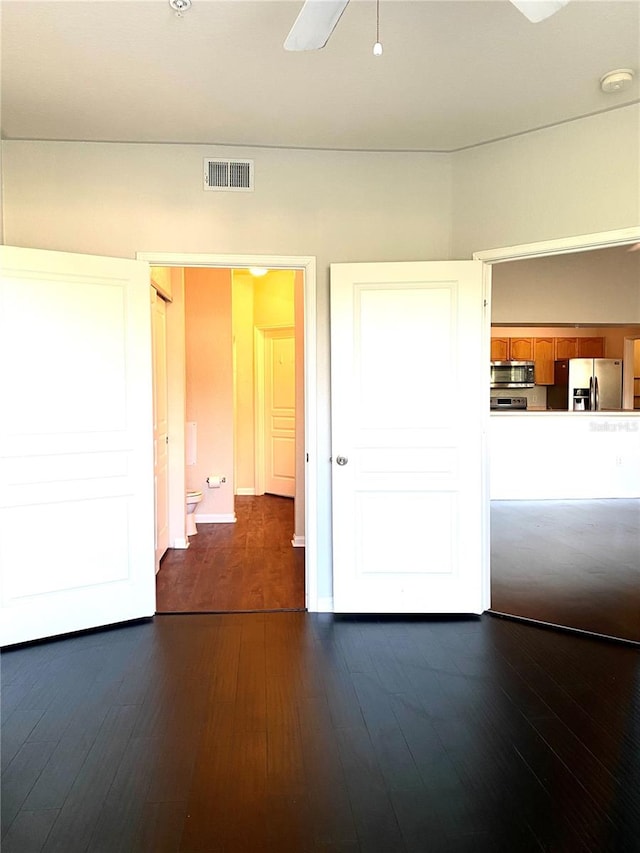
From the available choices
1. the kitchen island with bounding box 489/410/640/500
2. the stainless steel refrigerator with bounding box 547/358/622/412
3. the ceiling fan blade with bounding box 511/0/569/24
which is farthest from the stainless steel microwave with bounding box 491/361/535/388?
the ceiling fan blade with bounding box 511/0/569/24

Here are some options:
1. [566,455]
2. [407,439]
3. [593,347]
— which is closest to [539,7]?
[407,439]

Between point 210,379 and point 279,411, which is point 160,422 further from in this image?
point 279,411

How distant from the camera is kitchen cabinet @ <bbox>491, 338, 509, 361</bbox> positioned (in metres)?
8.88

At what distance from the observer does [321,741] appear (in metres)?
2.05

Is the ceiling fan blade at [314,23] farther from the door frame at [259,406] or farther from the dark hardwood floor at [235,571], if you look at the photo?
the door frame at [259,406]

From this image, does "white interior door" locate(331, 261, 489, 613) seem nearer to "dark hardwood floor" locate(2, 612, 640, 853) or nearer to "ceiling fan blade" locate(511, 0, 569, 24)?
"dark hardwood floor" locate(2, 612, 640, 853)

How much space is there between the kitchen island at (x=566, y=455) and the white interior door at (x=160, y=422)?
4158 millimetres

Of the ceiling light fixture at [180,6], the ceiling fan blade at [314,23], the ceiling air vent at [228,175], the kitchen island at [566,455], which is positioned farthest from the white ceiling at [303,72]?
the kitchen island at [566,455]

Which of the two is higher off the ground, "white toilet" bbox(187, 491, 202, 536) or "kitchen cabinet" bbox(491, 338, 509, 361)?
"kitchen cabinet" bbox(491, 338, 509, 361)

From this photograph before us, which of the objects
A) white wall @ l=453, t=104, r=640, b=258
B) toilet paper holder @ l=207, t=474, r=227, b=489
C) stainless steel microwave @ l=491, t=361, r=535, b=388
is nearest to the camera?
white wall @ l=453, t=104, r=640, b=258

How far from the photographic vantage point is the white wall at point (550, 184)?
2.80m

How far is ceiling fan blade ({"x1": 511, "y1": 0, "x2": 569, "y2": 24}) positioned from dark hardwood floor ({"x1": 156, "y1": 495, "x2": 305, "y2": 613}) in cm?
312

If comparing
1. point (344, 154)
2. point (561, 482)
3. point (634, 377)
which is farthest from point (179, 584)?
point (634, 377)

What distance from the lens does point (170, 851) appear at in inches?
60.9
